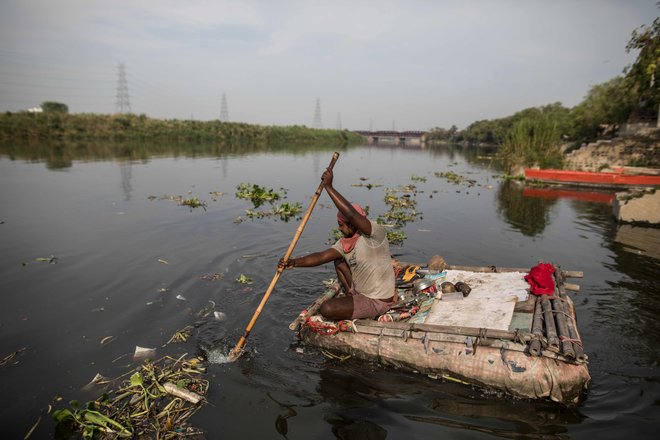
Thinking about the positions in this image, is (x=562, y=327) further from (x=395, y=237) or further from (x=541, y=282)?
(x=395, y=237)

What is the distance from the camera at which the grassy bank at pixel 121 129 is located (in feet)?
144

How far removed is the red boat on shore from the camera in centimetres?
1946

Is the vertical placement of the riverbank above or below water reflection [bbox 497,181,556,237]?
above

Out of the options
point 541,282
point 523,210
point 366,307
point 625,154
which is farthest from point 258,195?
point 625,154

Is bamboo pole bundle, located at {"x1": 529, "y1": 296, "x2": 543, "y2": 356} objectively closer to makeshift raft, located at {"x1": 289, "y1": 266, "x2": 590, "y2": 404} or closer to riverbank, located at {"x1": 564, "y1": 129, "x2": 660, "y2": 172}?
makeshift raft, located at {"x1": 289, "y1": 266, "x2": 590, "y2": 404}

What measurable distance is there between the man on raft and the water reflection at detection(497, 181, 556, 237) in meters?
8.66

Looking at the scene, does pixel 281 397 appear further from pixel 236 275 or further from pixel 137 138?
pixel 137 138

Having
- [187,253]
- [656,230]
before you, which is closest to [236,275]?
[187,253]

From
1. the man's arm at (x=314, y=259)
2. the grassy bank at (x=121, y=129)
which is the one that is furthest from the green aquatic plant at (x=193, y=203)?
the grassy bank at (x=121, y=129)

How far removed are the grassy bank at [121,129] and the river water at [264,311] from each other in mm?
36386

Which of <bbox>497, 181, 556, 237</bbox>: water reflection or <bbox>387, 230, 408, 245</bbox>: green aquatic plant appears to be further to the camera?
<bbox>497, 181, 556, 237</bbox>: water reflection

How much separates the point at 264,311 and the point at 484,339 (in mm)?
3677

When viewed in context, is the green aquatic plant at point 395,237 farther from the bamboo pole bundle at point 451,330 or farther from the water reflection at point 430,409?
the water reflection at point 430,409

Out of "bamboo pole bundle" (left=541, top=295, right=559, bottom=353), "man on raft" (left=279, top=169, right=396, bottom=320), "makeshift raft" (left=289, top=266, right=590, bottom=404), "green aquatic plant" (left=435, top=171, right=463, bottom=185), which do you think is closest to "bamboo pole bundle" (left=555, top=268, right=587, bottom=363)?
"makeshift raft" (left=289, top=266, right=590, bottom=404)
